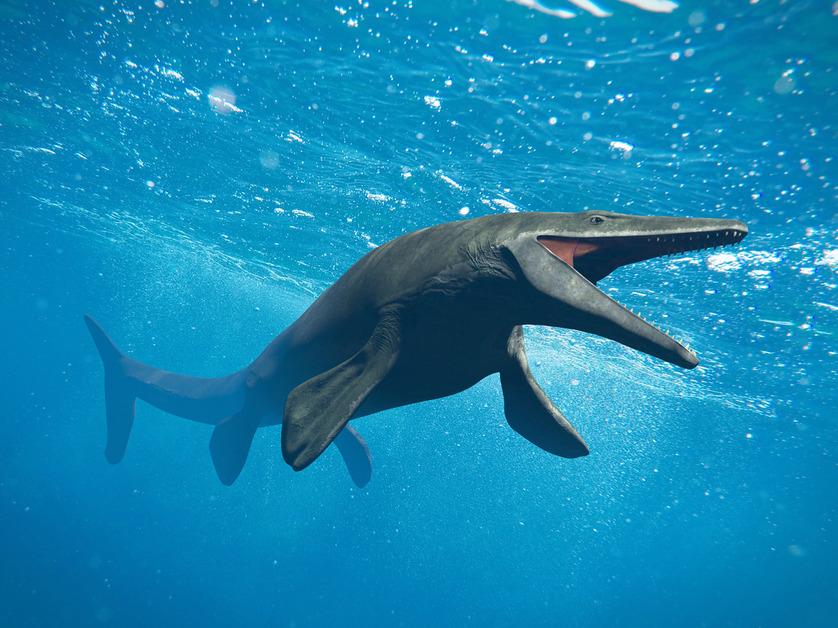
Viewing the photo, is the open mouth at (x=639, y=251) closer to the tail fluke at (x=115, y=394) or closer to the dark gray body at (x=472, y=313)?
the dark gray body at (x=472, y=313)

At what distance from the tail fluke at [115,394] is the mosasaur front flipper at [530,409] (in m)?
14.2

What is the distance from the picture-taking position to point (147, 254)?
128ft

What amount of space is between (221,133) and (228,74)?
11.3ft

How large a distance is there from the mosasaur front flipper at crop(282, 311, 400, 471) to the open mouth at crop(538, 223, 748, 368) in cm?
159

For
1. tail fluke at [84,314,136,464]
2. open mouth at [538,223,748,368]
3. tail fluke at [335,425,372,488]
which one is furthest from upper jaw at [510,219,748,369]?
tail fluke at [84,314,136,464]

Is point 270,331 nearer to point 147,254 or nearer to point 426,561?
point 147,254

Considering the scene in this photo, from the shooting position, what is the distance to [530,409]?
4156 mm

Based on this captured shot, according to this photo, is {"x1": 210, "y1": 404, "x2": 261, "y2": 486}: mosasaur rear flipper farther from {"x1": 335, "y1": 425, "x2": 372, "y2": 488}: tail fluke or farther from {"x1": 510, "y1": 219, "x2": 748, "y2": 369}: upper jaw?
{"x1": 510, "y1": 219, "x2": 748, "y2": 369}: upper jaw

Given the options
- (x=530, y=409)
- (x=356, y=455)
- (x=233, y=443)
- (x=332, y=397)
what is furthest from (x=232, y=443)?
(x=530, y=409)

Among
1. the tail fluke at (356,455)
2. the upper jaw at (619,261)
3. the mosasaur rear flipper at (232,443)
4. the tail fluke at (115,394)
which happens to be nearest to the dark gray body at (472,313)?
the upper jaw at (619,261)

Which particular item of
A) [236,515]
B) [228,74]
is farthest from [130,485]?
[228,74]

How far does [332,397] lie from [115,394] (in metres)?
14.6

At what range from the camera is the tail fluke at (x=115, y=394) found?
46.3ft

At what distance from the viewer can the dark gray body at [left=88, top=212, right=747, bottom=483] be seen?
8.64 ft
